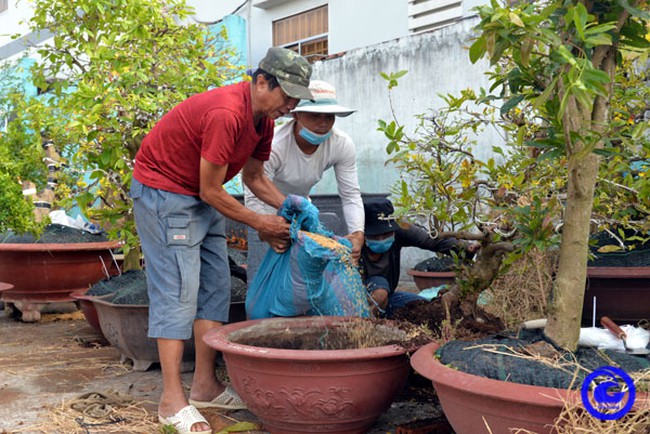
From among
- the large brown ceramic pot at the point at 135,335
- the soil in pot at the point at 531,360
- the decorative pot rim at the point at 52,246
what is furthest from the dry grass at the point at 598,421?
the decorative pot rim at the point at 52,246

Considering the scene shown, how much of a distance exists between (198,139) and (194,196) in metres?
0.28

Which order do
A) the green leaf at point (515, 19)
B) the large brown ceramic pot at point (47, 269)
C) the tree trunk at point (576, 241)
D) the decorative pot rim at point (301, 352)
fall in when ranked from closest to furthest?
the green leaf at point (515, 19) < the tree trunk at point (576, 241) < the decorative pot rim at point (301, 352) < the large brown ceramic pot at point (47, 269)

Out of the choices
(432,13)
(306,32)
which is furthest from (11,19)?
(432,13)

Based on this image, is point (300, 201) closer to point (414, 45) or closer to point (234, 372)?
point (234, 372)

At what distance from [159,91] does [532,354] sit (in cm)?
323

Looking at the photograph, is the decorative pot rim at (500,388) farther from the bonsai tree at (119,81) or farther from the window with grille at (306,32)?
the window with grille at (306,32)

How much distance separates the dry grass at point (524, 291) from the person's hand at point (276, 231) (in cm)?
118

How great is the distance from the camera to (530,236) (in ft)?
9.08

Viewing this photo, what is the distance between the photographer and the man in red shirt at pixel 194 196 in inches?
124

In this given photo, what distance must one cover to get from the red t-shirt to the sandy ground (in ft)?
3.65

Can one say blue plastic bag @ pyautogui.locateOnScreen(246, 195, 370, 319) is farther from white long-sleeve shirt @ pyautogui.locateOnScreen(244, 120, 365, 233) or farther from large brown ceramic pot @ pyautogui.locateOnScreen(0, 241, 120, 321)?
large brown ceramic pot @ pyautogui.locateOnScreen(0, 241, 120, 321)

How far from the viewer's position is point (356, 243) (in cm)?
372

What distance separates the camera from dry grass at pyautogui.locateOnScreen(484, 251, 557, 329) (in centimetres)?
389

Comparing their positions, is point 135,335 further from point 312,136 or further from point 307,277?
point 312,136
